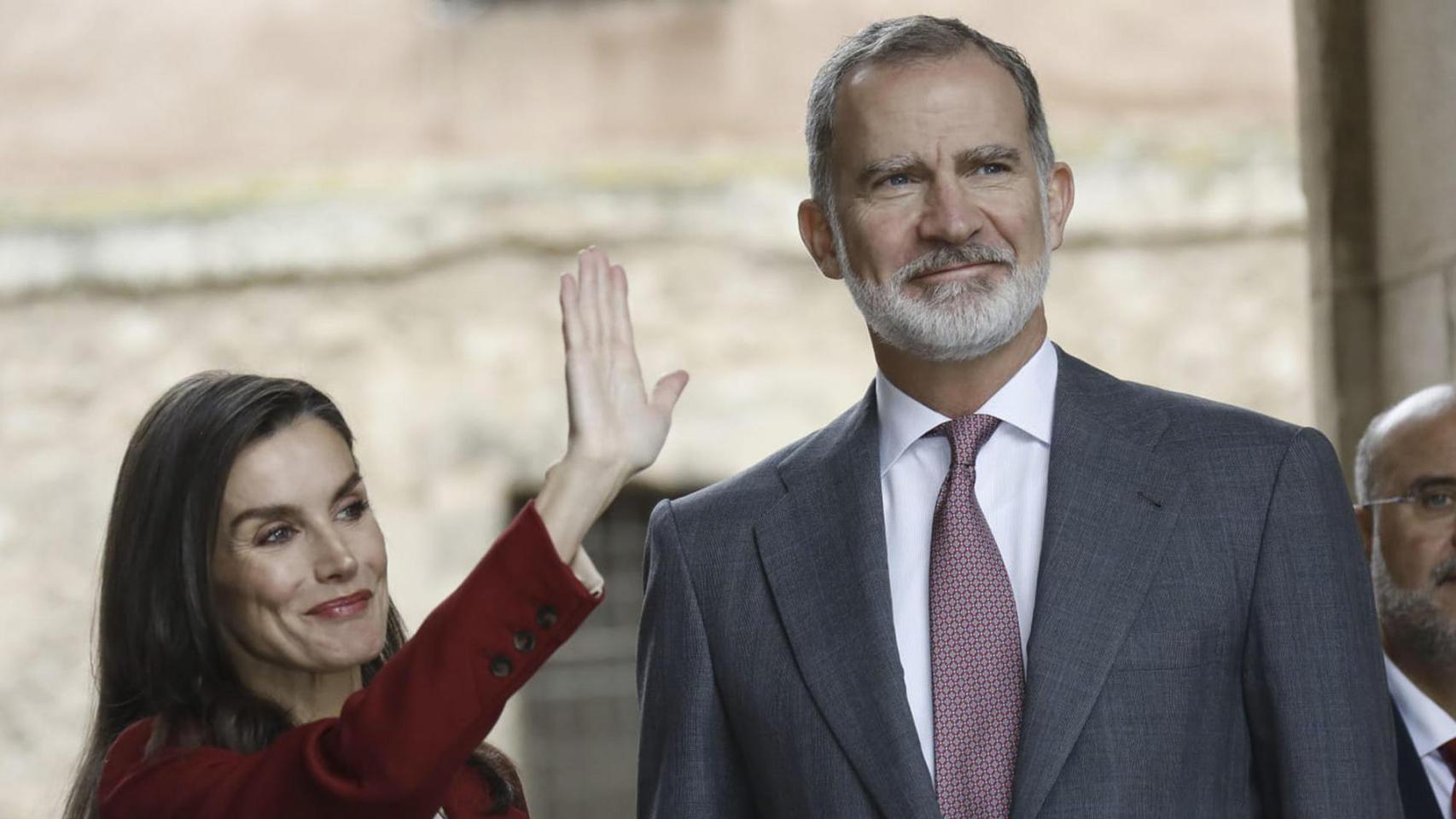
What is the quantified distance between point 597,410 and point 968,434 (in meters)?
0.50

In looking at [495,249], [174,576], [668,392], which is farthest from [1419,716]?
[495,249]

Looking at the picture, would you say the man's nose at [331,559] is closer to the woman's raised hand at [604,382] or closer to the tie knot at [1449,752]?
the woman's raised hand at [604,382]

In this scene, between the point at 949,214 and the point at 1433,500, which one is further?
the point at 1433,500

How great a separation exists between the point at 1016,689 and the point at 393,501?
21.0ft

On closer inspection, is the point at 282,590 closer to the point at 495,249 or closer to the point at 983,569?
the point at 983,569

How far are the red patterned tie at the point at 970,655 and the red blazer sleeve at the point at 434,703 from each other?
1.45 ft

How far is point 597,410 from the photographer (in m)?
1.95

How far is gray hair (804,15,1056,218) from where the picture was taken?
234 cm

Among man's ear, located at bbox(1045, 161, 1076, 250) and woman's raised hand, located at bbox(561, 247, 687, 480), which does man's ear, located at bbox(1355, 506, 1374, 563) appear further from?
woman's raised hand, located at bbox(561, 247, 687, 480)

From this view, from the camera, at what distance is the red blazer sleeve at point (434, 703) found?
1.87 metres

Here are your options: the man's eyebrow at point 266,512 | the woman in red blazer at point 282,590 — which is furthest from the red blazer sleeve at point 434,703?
the man's eyebrow at point 266,512

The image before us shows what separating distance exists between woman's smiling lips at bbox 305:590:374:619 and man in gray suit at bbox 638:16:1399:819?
0.36 meters

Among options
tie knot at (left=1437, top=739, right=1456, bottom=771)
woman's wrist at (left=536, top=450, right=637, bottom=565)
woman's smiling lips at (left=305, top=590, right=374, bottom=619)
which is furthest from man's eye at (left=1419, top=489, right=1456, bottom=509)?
woman's smiling lips at (left=305, top=590, right=374, bottom=619)

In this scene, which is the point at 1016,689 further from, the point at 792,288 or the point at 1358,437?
the point at 792,288
